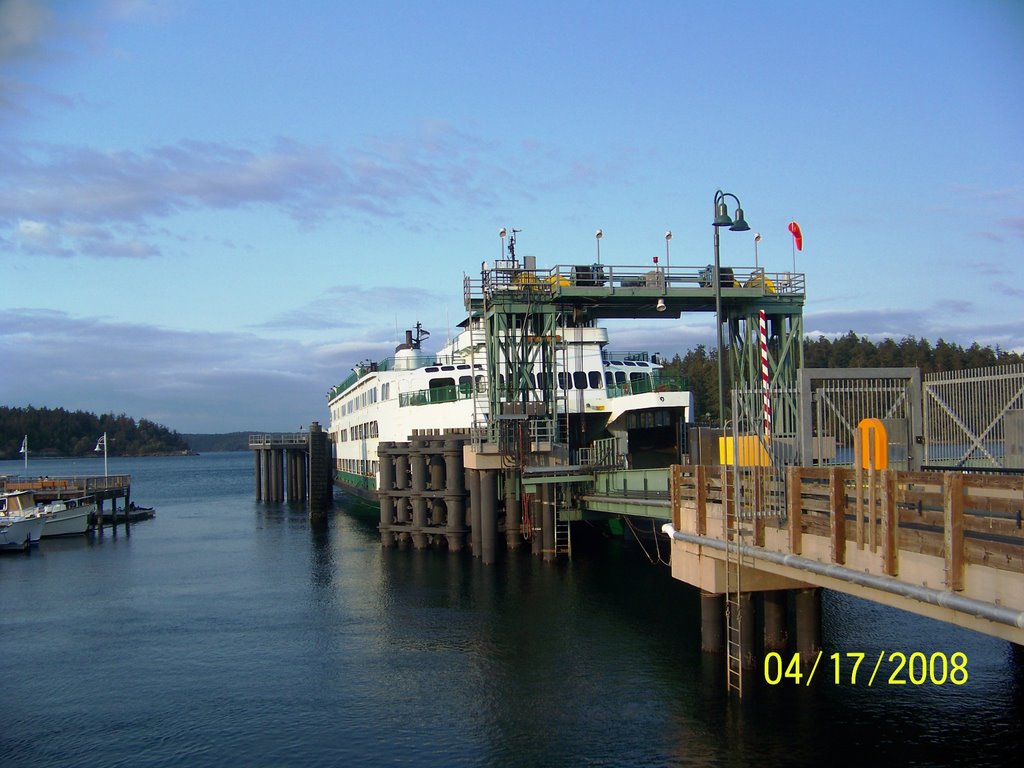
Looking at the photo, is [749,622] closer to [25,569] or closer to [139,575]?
[139,575]

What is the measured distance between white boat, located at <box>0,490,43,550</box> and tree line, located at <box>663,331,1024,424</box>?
155 feet

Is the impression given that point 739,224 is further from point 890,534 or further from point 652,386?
point 652,386

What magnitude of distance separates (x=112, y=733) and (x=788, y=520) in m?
12.3

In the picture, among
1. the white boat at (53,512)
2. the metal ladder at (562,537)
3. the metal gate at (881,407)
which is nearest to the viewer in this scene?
the metal gate at (881,407)

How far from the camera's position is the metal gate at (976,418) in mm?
16500

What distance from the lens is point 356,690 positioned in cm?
1852

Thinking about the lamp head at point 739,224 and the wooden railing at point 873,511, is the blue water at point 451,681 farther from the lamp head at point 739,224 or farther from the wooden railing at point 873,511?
the lamp head at point 739,224

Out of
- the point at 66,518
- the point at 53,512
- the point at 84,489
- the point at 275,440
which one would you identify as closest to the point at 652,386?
the point at 53,512

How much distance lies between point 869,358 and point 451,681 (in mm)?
81853

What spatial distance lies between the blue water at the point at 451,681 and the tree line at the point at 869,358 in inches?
1913

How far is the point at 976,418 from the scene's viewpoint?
17469 mm

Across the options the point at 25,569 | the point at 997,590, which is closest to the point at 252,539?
the point at 25,569
